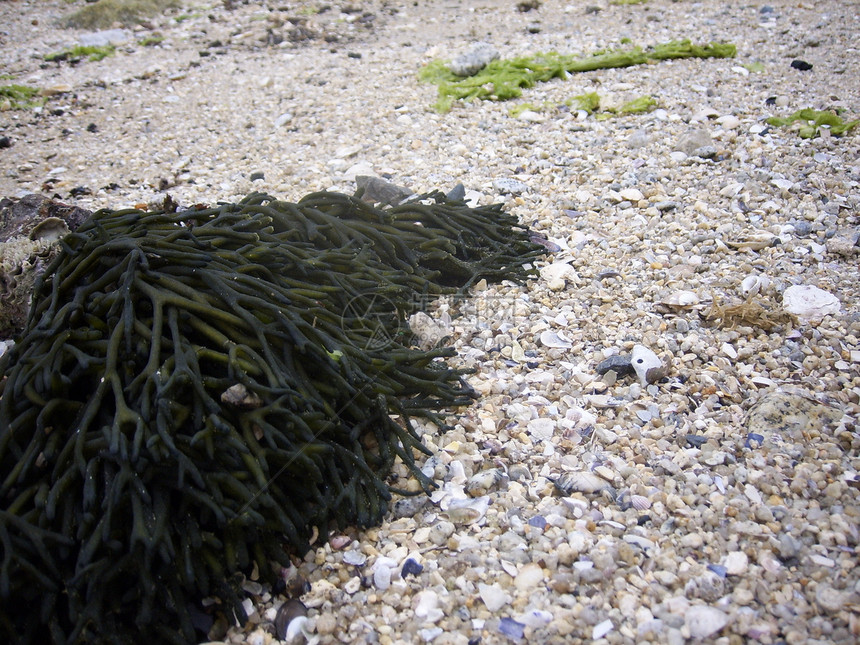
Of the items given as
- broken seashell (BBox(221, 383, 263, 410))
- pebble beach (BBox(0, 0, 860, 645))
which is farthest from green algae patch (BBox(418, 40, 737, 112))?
broken seashell (BBox(221, 383, 263, 410))

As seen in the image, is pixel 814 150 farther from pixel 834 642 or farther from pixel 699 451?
pixel 834 642

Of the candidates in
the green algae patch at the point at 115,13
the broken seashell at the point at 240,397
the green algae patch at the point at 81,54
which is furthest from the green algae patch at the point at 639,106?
the green algae patch at the point at 115,13

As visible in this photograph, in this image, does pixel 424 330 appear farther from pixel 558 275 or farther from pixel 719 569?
pixel 719 569

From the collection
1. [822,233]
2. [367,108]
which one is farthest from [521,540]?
[367,108]

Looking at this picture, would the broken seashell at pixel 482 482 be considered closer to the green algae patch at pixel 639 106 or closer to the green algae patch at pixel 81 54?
the green algae patch at pixel 639 106

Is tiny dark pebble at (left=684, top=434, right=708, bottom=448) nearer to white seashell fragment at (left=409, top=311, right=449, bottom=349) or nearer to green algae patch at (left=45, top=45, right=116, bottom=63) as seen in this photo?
white seashell fragment at (left=409, top=311, right=449, bottom=349)

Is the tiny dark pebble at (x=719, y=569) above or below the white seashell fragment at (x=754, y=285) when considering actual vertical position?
below

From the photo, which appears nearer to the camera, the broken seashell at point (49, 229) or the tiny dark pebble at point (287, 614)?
the tiny dark pebble at point (287, 614)
